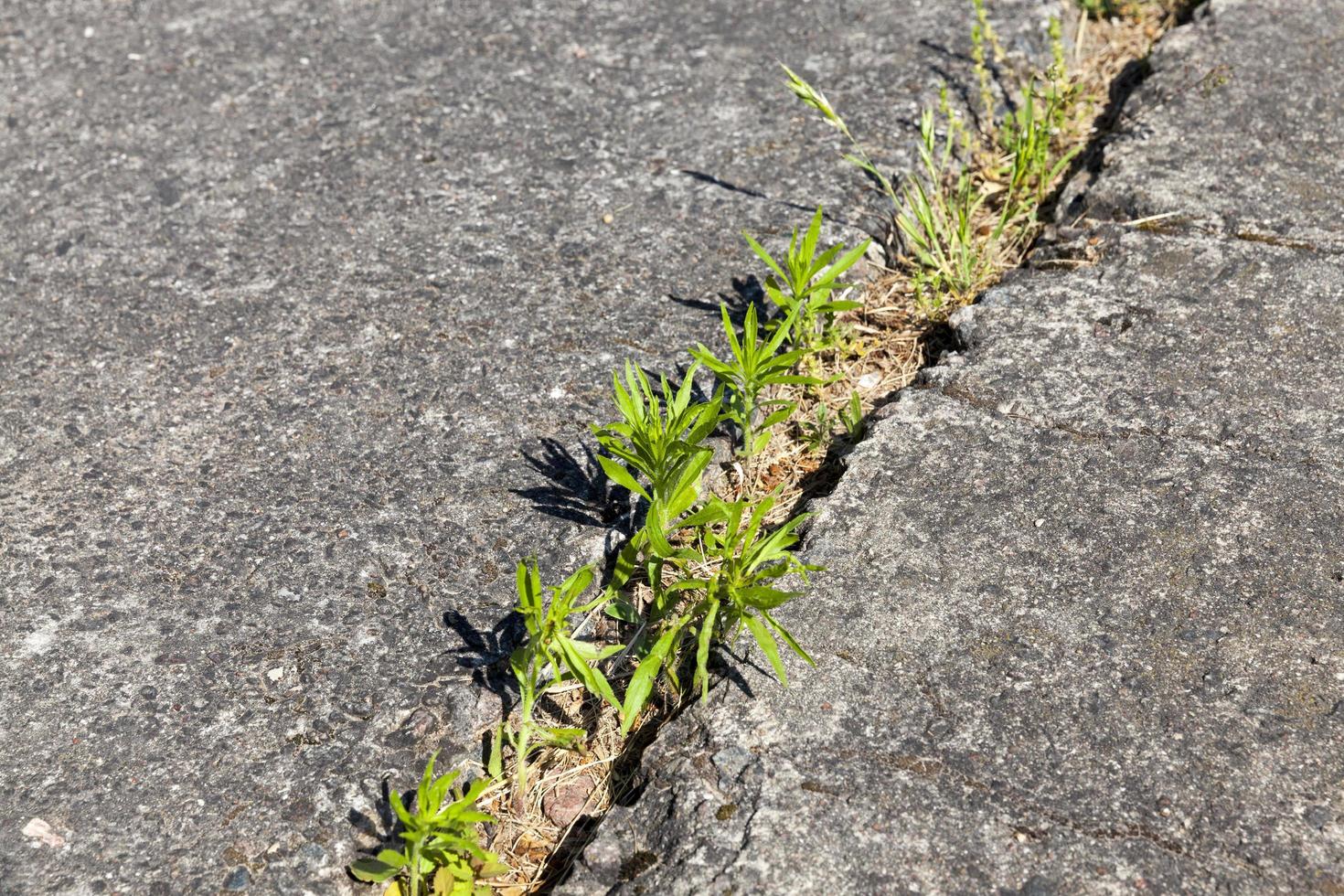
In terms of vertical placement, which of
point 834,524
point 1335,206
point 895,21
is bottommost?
point 834,524

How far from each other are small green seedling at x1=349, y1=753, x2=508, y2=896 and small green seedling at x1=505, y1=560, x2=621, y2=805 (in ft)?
0.41

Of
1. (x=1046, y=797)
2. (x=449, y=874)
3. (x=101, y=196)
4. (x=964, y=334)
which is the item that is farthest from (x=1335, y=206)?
(x=101, y=196)

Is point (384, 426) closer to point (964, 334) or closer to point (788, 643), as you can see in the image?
point (788, 643)

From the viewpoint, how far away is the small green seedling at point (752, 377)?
2.29m

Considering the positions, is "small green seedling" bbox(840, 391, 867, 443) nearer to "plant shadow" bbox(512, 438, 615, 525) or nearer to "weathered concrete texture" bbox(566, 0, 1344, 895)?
"weathered concrete texture" bbox(566, 0, 1344, 895)

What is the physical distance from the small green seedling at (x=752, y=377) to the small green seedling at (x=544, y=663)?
0.52 meters

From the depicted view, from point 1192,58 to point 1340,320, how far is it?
1.08 m

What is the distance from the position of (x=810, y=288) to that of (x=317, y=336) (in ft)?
3.67

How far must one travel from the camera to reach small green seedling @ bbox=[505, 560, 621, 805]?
190cm

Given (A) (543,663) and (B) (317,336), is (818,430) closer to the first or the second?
(A) (543,663)

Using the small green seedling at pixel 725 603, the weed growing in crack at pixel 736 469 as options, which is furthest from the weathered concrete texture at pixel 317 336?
the small green seedling at pixel 725 603

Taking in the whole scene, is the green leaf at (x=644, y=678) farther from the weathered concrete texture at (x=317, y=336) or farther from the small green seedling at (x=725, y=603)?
the weathered concrete texture at (x=317, y=336)

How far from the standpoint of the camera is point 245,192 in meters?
3.05

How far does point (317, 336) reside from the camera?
2.67m
